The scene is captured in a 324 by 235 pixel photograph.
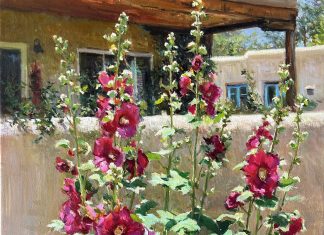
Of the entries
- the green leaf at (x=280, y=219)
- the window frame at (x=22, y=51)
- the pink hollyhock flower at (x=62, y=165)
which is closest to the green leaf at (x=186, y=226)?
the green leaf at (x=280, y=219)

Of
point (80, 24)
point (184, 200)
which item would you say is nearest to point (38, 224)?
point (184, 200)

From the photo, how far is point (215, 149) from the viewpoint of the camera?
2.37m

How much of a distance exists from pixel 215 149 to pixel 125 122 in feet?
1.56

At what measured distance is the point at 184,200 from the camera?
3.64 meters

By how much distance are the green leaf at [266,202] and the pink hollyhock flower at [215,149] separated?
0.22 meters

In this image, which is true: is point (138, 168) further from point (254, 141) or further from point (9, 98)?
point (9, 98)

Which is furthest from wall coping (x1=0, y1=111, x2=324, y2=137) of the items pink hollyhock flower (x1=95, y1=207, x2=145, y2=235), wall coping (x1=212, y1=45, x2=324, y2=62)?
wall coping (x1=212, y1=45, x2=324, y2=62)

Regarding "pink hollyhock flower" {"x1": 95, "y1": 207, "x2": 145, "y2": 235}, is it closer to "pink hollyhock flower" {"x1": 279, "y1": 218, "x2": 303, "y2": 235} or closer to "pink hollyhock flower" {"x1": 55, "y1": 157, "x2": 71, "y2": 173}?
"pink hollyhock flower" {"x1": 55, "y1": 157, "x2": 71, "y2": 173}

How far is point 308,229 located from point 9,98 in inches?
90.7

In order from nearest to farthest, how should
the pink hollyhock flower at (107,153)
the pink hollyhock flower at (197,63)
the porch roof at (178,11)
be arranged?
the pink hollyhock flower at (107,153) → the pink hollyhock flower at (197,63) → the porch roof at (178,11)

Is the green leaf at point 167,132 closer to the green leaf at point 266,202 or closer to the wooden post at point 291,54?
the green leaf at point 266,202

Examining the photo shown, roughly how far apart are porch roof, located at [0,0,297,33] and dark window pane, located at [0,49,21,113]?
1.56 feet

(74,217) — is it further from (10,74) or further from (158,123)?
(10,74)

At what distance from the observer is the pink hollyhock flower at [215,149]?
7.77 feet
